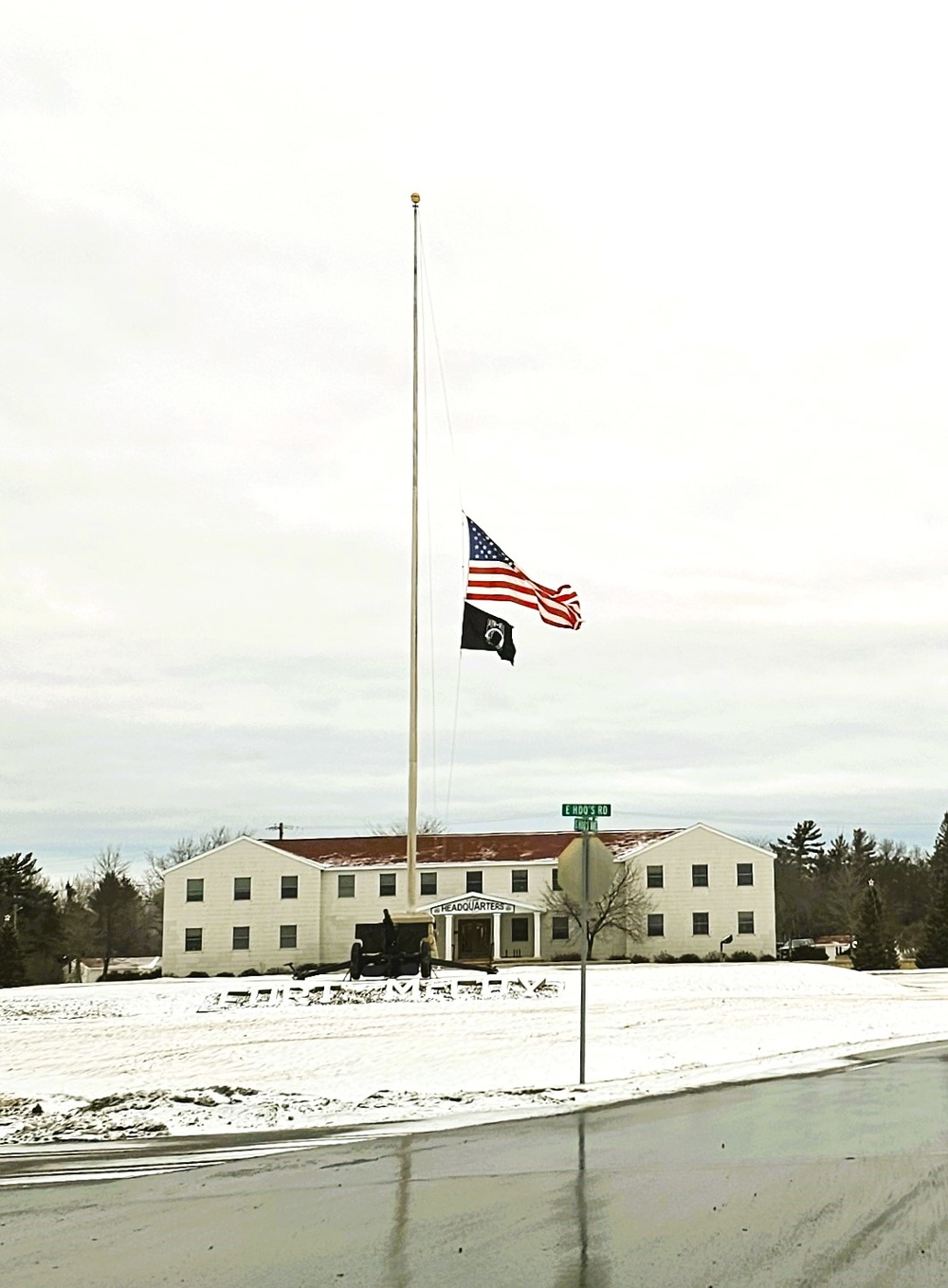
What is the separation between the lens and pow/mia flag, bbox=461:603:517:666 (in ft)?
99.2

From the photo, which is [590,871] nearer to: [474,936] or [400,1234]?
[400,1234]

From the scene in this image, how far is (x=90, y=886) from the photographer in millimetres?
104000

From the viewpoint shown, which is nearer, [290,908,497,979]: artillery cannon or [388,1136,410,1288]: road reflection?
[388,1136,410,1288]: road reflection

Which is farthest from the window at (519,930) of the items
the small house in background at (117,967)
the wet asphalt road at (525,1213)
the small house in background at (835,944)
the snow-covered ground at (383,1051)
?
the wet asphalt road at (525,1213)

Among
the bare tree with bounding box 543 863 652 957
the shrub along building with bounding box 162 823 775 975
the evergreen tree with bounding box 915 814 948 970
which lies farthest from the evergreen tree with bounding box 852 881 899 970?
the bare tree with bounding box 543 863 652 957

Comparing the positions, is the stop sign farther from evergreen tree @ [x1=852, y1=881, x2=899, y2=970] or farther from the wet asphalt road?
evergreen tree @ [x1=852, y1=881, x2=899, y2=970]

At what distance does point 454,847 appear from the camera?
64250 millimetres

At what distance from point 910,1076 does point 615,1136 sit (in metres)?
7.12

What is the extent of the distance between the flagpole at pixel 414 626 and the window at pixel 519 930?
29.9 meters

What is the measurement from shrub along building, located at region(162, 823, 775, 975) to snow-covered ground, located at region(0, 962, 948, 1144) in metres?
25.0

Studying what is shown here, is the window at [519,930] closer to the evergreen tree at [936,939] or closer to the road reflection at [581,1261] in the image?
the evergreen tree at [936,939]

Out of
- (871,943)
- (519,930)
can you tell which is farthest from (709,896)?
(519,930)

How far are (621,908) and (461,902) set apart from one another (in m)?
7.10

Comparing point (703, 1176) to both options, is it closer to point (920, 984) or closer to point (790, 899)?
point (920, 984)
